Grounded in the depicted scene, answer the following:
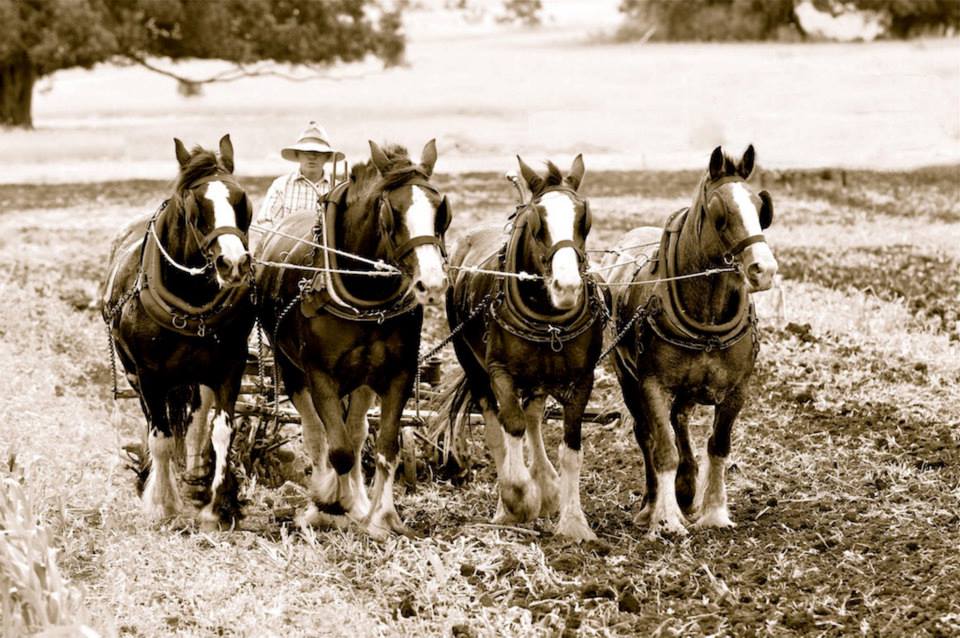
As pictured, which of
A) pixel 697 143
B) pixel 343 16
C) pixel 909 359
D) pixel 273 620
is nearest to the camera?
pixel 273 620

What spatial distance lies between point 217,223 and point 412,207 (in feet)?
2.93

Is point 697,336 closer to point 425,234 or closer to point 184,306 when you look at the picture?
point 425,234

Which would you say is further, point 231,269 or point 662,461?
point 662,461

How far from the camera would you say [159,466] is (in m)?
7.40

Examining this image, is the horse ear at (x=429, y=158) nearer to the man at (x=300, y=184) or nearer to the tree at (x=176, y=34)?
the man at (x=300, y=184)

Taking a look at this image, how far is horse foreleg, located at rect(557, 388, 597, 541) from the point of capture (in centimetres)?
697

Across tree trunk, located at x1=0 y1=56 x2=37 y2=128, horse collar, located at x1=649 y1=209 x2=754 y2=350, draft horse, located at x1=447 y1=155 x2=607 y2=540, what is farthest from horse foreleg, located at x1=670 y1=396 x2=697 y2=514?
tree trunk, located at x1=0 y1=56 x2=37 y2=128

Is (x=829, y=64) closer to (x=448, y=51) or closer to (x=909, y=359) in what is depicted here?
(x=448, y=51)

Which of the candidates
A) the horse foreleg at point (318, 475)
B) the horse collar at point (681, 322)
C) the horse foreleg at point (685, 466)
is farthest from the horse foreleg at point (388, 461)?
the horse foreleg at point (685, 466)

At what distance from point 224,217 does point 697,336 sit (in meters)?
2.30

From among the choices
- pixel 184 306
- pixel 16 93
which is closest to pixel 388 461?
pixel 184 306

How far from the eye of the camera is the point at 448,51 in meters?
62.8

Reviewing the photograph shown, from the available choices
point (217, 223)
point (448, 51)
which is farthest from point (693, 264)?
point (448, 51)

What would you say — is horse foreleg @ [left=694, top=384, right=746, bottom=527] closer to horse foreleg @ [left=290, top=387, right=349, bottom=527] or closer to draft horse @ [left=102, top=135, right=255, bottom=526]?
horse foreleg @ [left=290, top=387, right=349, bottom=527]
